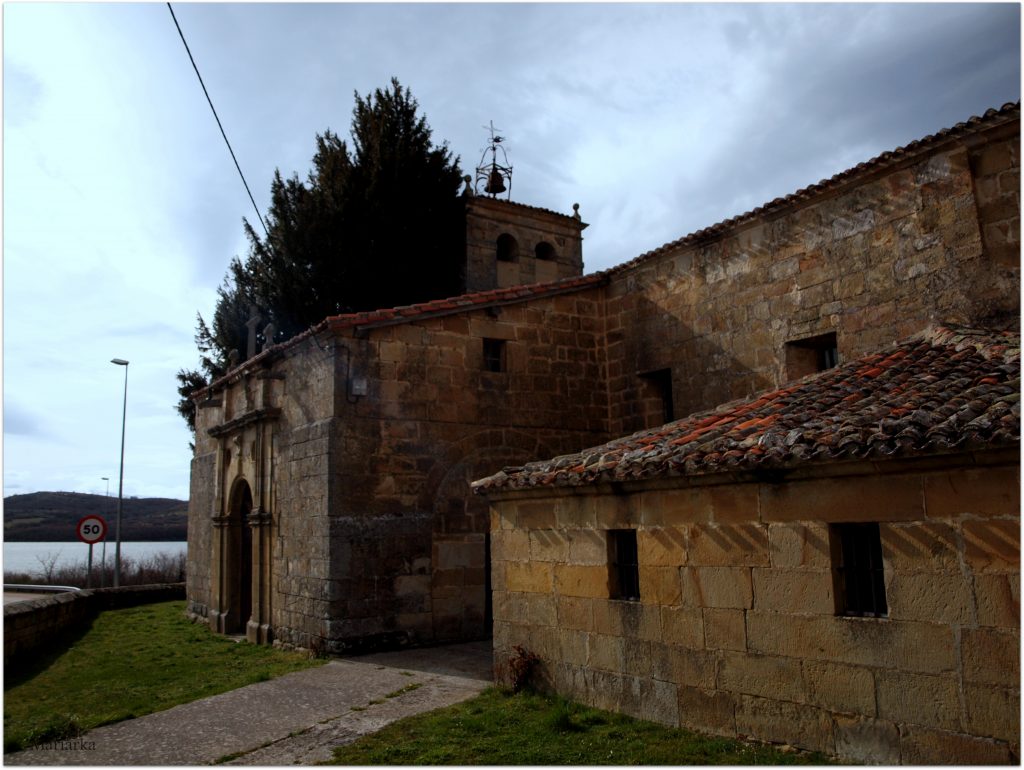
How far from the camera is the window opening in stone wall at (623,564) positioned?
7367mm

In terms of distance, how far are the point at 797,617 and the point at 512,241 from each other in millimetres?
17056

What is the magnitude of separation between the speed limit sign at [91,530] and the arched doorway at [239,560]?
14.7 ft

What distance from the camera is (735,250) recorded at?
12.2 meters

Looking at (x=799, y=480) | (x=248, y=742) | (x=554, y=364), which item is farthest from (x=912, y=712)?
(x=554, y=364)

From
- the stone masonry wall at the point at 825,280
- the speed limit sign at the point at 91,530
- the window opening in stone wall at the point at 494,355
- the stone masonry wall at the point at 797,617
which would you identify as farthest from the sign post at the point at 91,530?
the stone masonry wall at the point at 797,617

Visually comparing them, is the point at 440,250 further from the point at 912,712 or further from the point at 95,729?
the point at 912,712

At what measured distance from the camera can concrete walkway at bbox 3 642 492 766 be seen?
6795 mm

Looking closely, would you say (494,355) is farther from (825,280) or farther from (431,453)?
(825,280)

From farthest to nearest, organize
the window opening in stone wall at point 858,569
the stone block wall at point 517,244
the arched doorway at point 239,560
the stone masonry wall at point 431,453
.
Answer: the stone block wall at point 517,244
the arched doorway at point 239,560
the stone masonry wall at point 431,453
the window opening in stone wall at point 858,569

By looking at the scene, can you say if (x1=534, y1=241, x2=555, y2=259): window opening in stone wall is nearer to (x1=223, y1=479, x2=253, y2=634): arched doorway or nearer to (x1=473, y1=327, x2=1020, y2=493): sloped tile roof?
(x1=223, y1=479, x2=253, y2=634): arched doorway

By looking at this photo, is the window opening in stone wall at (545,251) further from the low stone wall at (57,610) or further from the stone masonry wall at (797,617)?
the stone masonry wall at (797,617)

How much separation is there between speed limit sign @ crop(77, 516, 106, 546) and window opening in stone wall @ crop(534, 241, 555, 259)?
41.4 ft

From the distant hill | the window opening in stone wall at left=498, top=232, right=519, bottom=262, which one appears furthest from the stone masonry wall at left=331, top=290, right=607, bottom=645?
the distant hill

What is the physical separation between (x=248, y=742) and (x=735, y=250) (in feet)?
30.2
